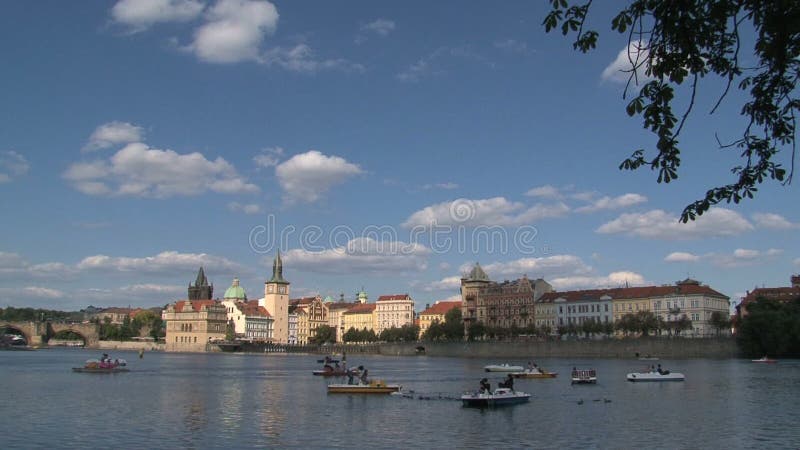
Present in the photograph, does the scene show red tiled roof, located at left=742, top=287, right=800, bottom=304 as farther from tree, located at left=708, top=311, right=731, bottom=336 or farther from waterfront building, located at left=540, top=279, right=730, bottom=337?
tree, located at left=708, top=311, right=731, bottom=336

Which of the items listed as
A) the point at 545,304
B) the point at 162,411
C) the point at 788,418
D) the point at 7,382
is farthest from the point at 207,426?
the point at 545,304

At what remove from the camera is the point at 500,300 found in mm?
176750

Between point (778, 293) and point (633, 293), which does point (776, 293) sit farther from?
point (633, 293)

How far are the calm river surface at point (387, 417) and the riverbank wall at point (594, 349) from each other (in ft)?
191

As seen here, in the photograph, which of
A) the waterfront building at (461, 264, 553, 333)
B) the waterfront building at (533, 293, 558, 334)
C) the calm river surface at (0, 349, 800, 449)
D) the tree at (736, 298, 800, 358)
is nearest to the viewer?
the calm river surface at (0, 349, 800, 449)

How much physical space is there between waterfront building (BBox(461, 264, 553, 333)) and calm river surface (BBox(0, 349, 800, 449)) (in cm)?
11057

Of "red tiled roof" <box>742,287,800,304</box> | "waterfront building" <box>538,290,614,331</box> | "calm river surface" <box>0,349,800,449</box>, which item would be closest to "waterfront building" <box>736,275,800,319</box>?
"red tiled roof" <box>742,287,800,304</box>

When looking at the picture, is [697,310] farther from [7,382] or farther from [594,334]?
[7,382]

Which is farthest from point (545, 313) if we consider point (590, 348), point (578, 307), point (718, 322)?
point (718, 322)

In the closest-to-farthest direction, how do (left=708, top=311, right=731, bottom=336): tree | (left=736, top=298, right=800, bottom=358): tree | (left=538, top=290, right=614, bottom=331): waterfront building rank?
1. (left=736, top=298, right=800, bottom=358): tree
2. (left=708, top=311, right=731, bottom=336): tree
3. (left=538, top=290, right=614, bottom=331): waterfront building

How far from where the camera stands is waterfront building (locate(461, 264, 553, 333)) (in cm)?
17238

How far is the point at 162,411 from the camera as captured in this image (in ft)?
135

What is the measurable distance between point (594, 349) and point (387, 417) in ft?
320

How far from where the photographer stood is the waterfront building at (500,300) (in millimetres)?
172375
